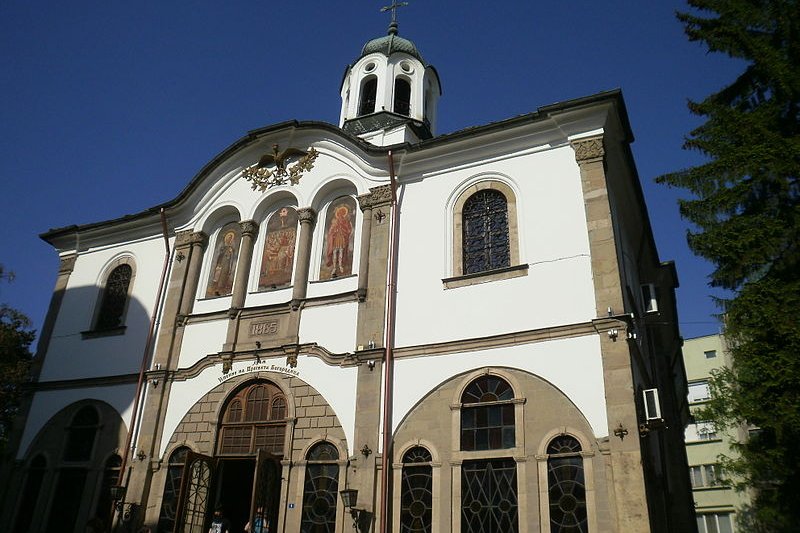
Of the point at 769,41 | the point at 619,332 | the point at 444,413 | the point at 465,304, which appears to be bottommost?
the point at 444,413

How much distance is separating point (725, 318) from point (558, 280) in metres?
3.28

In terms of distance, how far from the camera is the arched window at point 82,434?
15.7m

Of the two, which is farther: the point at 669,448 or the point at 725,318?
the point at 669,448

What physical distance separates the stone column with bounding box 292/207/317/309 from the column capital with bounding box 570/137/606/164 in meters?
6.27

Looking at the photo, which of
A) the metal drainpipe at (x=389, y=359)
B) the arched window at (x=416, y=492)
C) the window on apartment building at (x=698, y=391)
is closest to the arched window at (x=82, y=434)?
the metal drainpipe at (x=389, y=359)

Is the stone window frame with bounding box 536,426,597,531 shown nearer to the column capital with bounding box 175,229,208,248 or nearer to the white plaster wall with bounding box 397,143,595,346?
the white plaster wall with bounding box 397,143,595,346

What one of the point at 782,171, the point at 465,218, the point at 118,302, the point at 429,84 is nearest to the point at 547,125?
the point at 465,218

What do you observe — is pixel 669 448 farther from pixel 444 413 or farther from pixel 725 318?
pixel 444 413

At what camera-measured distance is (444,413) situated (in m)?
12.3

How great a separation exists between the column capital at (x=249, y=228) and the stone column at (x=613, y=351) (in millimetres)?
7895

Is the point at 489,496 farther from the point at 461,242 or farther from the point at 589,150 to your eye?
the point at 589,150

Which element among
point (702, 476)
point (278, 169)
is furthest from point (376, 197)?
point (702, 476)

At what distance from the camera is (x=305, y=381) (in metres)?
13.9

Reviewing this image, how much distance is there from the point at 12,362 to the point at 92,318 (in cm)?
385
